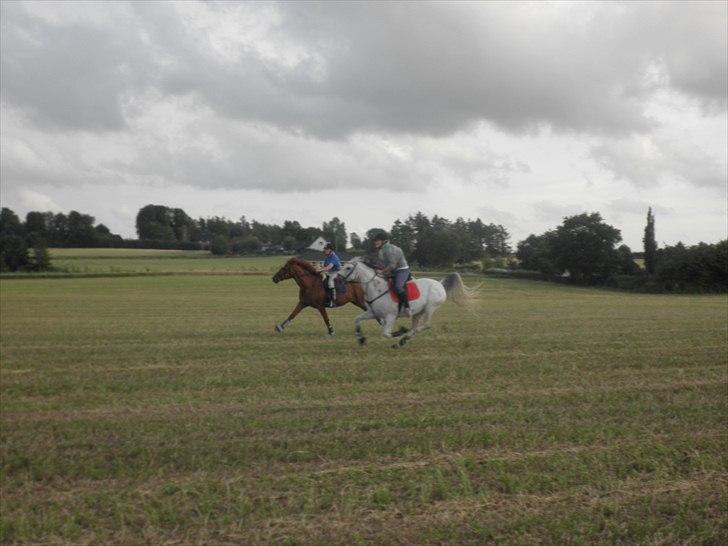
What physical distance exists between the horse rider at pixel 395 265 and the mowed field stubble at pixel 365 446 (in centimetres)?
126

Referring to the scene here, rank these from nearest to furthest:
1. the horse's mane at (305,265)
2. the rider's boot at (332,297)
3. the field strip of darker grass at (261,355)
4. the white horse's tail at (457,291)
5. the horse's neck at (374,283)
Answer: the field strip of darker grass at (261,355), the horse's neck at (374,283), the white horse's tail at (457,291), the rider's boot at (332,297), the horse's mane at (305,265)

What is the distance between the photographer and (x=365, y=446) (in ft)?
20.0

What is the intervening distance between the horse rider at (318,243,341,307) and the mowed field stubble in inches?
104

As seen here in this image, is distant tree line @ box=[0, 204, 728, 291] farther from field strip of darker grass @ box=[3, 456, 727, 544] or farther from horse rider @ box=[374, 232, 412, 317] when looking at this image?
field strip of darker grass @ box=[3, 456, 727, 544]

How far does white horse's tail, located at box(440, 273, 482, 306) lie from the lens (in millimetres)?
14969

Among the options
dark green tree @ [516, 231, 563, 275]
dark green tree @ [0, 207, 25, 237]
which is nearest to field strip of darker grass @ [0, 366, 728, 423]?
dark green tree @ [516, 231, 563, 275]

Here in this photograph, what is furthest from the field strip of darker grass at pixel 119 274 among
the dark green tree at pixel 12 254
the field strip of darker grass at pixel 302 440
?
the field strip of darker grass at pixel 302 440

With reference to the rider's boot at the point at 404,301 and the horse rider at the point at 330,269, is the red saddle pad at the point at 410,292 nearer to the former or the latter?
the rider's boot at the point at 404,301

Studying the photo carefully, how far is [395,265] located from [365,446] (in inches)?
295

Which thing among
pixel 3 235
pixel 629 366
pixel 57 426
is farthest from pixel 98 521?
pixel 3 235

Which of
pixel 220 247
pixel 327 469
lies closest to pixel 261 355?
pixel 327 469

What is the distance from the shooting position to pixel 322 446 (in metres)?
6.11

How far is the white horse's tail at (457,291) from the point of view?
589 inches

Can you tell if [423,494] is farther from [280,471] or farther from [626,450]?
[626,450]
